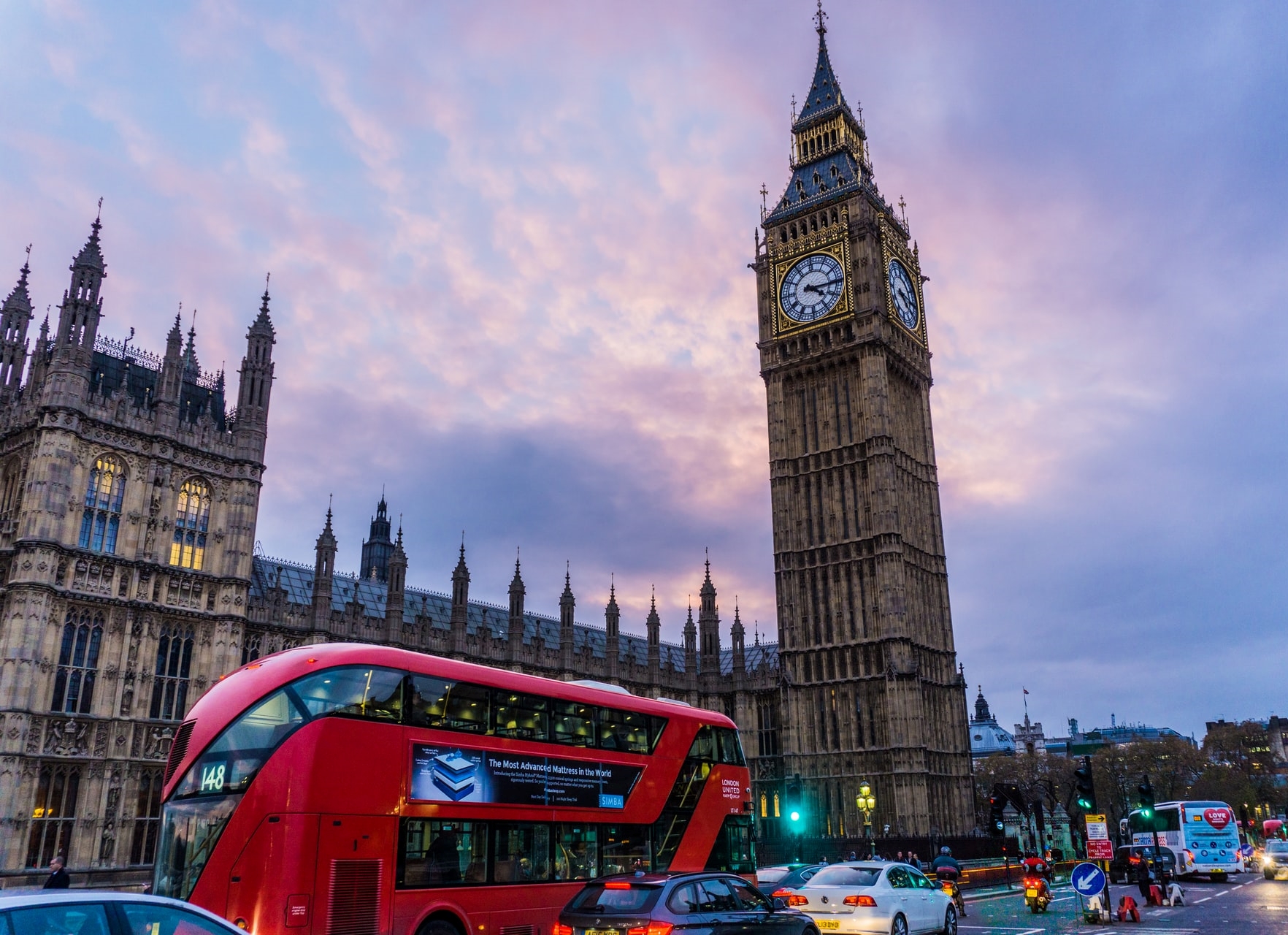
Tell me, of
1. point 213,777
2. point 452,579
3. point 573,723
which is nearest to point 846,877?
point 573,723

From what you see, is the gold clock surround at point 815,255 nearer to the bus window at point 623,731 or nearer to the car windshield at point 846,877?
the bus window at point 623,731

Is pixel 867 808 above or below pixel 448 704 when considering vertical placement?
below

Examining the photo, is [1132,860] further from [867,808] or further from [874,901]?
[874,901]

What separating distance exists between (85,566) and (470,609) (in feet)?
90.7

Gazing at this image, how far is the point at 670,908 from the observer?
42.6 ft

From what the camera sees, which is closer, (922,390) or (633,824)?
(633,824)

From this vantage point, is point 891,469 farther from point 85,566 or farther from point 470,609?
point 85,566

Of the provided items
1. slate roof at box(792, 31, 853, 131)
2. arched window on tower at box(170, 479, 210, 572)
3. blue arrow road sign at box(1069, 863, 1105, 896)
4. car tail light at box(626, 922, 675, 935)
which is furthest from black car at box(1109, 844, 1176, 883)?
slate roof at box(792, 31, 853, 131)

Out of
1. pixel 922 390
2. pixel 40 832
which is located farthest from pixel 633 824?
pixel 922 390

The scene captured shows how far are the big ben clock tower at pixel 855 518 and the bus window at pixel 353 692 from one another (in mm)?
48635

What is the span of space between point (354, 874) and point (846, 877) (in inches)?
425

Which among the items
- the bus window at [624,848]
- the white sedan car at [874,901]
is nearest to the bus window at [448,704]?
the bus window at [624,848]

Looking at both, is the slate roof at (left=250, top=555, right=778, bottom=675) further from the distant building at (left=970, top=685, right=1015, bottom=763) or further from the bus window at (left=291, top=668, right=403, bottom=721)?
the distant building at (left=970, top=685, right=1015, bottom=763)

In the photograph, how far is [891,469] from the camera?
62719 millimetres
